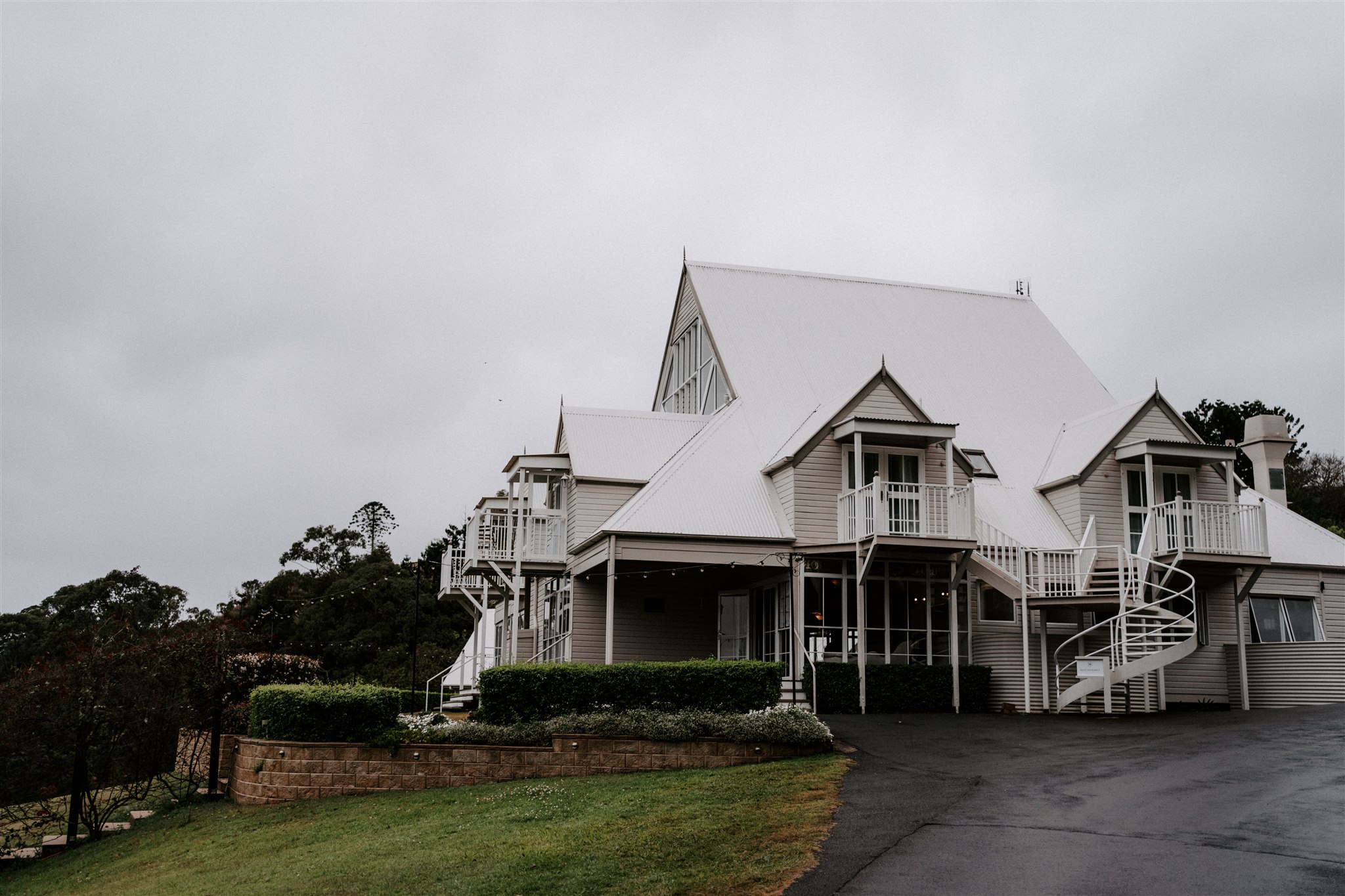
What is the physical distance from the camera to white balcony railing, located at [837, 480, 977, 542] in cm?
2180

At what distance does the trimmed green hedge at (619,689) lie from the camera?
16781 millimetres

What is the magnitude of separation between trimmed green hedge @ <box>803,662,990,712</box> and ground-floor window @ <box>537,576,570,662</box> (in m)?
6.06

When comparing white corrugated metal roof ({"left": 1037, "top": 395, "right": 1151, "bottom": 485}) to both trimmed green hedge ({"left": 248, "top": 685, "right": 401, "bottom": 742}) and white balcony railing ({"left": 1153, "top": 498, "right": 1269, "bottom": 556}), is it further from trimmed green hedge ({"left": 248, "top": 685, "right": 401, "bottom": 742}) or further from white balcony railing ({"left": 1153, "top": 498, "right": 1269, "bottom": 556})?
trimmed green hedge ({"left": 248, "top": 685, "right": 401, "bottom": 742})

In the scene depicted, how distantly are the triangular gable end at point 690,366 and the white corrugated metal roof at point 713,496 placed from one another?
81.8 inches

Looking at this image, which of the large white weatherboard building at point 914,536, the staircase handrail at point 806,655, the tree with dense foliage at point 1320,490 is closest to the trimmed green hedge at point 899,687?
the staircase handrail at point 806,655

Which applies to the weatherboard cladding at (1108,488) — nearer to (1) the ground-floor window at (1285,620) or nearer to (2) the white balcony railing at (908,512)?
(1) the ground-floor window at (1285,620)

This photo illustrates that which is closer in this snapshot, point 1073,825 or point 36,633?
point 1073,825

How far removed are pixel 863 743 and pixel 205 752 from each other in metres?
11.3

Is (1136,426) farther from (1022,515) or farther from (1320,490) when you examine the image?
(1320,490)

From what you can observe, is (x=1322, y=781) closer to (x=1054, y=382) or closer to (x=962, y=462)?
(x=962, y=462)

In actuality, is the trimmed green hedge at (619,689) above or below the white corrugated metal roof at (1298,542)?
below

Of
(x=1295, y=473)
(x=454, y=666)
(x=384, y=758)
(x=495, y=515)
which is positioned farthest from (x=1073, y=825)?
(x=1295, y=473)

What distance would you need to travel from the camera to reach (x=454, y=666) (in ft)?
109

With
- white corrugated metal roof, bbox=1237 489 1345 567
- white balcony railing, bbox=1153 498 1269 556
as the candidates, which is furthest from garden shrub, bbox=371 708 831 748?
white corrugated metal roof, bbox=1237 489 1345 567
